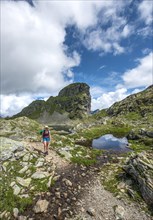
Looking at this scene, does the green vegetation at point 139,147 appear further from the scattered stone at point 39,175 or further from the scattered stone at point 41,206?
the scattered stone at point 41,206

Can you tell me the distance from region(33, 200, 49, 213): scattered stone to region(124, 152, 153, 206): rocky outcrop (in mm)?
8549

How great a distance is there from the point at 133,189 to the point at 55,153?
41.3 feet

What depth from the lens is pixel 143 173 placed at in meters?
17.0

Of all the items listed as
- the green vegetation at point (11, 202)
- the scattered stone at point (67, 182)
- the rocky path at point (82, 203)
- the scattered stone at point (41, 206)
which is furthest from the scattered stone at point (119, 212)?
the green vegetation at point (11, 202)

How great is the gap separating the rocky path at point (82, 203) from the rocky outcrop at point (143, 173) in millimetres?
1476

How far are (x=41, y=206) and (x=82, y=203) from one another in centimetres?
346

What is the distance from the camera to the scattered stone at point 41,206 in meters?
13.8

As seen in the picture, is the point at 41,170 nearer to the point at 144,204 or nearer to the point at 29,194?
the point at 29,194

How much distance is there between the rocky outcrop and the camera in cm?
1527

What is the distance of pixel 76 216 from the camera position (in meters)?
13.4

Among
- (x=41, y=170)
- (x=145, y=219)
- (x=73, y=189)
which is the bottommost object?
(x=145, y=219)

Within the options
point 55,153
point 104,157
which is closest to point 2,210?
point 55,153

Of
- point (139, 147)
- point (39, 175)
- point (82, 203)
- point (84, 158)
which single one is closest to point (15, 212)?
point (39, 175)

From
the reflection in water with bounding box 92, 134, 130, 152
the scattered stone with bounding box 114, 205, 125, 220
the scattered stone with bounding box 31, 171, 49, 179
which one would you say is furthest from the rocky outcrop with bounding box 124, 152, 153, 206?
the reflection in water with bounding box 92, 134, 130, 152
